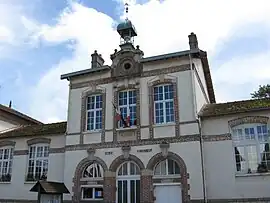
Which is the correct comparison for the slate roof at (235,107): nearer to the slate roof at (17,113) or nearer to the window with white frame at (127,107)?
the window with white frame at (127,107)

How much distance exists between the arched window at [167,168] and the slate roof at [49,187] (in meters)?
4.36

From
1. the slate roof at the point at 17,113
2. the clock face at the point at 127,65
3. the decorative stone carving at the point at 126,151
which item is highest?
the clock face at the point at 127,65

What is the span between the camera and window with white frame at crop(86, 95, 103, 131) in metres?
16.1

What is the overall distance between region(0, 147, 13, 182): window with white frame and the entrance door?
348 inches

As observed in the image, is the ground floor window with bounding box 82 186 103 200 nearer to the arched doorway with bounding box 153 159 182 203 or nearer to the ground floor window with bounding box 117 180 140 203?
the ground floor window with bounding box 117 180 140 203

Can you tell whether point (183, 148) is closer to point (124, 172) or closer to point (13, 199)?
point (124, 172)

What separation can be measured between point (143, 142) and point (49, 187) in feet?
15.0

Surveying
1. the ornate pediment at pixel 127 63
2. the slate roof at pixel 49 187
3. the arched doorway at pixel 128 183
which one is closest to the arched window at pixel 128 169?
the arched doorway at pixel 128 183

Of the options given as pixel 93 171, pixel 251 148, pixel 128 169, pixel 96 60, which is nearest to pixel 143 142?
pixel 128 169

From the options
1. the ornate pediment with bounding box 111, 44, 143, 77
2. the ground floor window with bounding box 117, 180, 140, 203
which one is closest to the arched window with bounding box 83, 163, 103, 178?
the ground floor window with bounding box 117, 180, 140, 203

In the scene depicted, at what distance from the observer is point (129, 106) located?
15.8 m

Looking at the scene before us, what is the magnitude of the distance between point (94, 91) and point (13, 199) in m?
7.28

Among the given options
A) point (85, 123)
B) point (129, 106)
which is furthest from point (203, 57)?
point (85, 123)

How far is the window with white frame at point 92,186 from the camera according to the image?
588 inches
